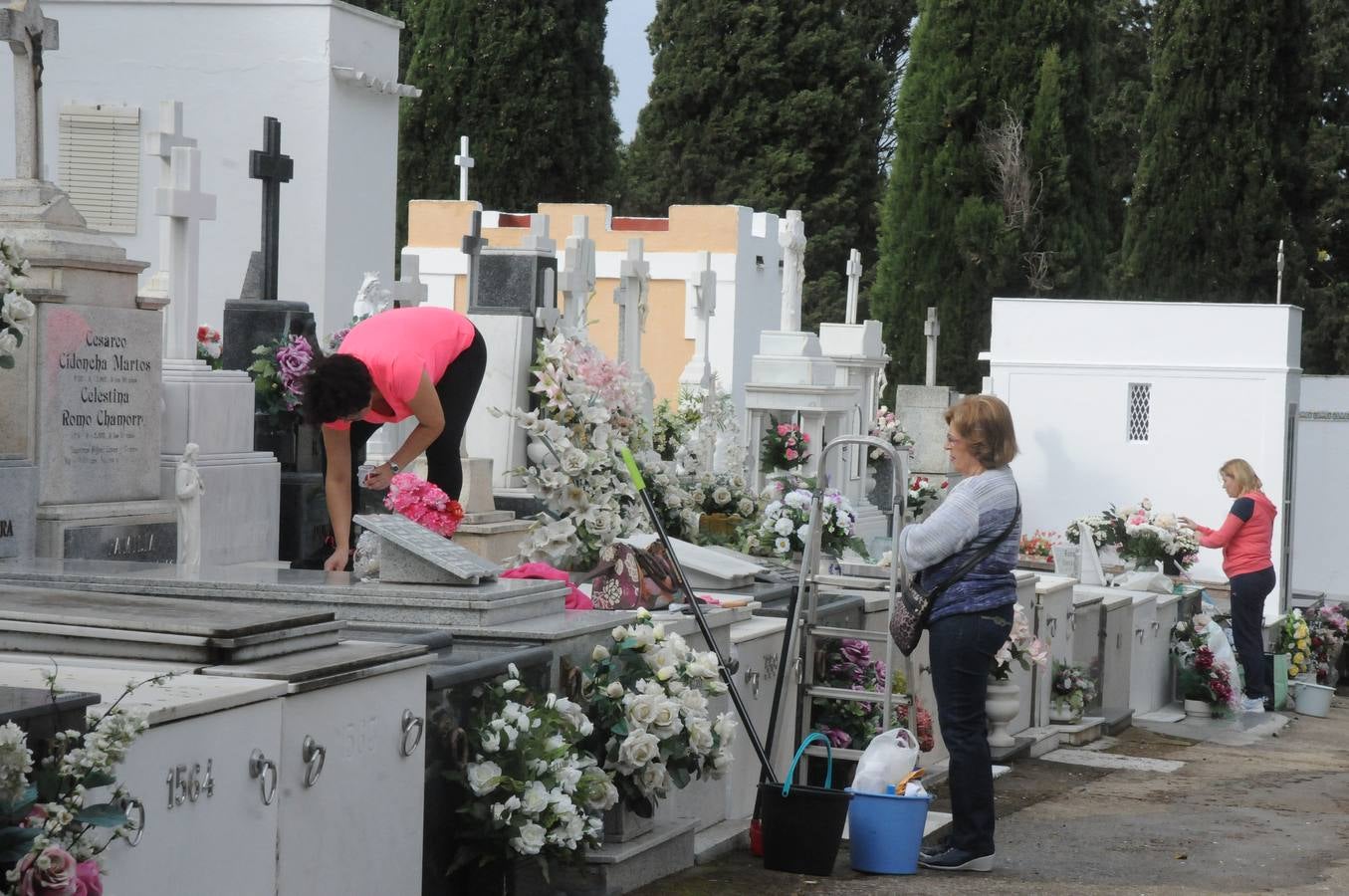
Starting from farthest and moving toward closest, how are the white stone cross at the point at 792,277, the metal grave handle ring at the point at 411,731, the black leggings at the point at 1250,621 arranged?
the white stone cross at the point at 792,277 → the black leggings at the point at 1250,621 → the metal grave handle ring at the point at 411,731

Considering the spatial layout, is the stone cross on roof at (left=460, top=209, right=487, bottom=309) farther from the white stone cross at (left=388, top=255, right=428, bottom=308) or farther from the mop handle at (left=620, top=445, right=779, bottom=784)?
the mop handle at (left=620, top=445, right=779, bottom=784)

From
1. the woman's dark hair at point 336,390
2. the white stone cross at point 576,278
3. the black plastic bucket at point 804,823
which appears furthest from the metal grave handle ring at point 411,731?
the white stone cross at point 576,278

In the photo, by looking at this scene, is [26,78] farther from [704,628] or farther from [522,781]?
[522,781]

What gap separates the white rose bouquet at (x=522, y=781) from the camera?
16.0 feet

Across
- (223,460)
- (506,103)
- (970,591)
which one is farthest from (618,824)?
(506,103)

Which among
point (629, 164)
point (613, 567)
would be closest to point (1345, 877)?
point (613, 567)

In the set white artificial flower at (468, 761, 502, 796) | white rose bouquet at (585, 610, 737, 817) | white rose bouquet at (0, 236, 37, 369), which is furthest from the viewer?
white rose bouquet at (0, 236, 37, 369)

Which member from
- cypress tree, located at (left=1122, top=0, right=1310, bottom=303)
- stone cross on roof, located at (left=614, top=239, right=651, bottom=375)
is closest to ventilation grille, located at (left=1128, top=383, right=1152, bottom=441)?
stone cross on roof, located at (left=614, top=239, right=651, bottom=375)

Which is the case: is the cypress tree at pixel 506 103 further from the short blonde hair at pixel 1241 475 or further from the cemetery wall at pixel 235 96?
the short blonde hair at pixel 1241 475

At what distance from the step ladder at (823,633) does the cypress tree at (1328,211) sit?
22949mm

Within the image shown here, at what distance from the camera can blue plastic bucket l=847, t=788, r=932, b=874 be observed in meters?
6.09

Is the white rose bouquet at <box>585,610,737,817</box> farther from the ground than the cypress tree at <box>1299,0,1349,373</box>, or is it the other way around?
the cypress tree at <box>1299,0,1349,373</box>

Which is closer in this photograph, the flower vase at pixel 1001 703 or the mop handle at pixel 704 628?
the mop handle at pixel 704 628

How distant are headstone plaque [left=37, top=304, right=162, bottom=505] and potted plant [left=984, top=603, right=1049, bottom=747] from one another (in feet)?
13.3
